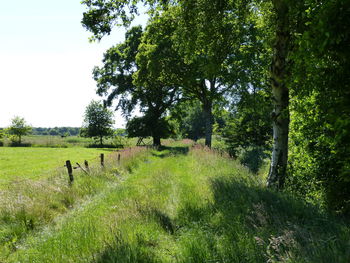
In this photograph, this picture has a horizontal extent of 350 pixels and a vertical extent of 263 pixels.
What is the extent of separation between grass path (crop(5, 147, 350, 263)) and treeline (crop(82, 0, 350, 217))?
1078 millimetres

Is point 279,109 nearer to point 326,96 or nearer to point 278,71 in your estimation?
point 278,71

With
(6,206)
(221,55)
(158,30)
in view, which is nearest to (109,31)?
(158,30)

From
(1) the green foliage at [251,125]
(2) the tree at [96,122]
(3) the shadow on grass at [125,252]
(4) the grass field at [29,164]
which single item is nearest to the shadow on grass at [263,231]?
(3) the shadow on grass at [125,252]

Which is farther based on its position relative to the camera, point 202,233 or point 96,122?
point 96,122

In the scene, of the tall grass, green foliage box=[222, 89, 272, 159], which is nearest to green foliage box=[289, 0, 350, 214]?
the tall grass

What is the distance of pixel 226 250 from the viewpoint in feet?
12.9

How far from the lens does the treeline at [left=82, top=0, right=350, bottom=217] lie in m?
3.61

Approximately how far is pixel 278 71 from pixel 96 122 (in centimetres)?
4774

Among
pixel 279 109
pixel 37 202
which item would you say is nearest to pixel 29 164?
pixel 37 202

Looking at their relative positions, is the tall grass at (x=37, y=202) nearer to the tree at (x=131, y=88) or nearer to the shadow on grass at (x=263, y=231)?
the shadow on grass at (x=263, y=231)

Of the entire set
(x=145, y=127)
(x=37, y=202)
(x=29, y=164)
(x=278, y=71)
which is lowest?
(x=29, y=164)

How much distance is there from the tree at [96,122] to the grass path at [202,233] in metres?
45.2

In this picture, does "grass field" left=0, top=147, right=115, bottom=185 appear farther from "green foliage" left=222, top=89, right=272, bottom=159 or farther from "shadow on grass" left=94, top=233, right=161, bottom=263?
"shadow on grass" left=94, top=233, right=161, bottom=263

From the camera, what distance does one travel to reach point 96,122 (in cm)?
5094
